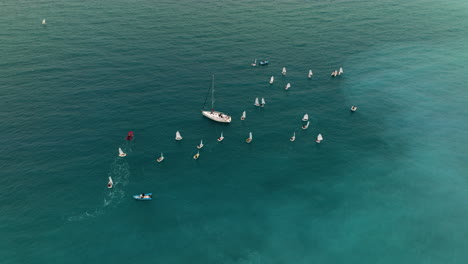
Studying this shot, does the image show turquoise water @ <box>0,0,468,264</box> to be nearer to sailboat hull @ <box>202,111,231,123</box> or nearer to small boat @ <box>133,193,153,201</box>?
small boat @ <box>133,193,153,201</box>

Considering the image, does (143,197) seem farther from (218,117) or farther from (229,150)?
(218,117)

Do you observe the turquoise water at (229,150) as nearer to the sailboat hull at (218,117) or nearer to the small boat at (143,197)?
the small boat at (143,197)

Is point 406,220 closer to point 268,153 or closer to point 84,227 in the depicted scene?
point 268,153

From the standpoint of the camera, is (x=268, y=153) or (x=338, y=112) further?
(x=338, y=112)

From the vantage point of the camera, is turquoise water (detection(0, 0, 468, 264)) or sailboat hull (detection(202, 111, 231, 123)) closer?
turquoise water (detection(0, 0, 468, 264))

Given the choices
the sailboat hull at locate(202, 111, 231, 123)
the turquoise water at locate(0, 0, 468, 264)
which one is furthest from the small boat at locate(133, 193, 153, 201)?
the sailboat hull at locate(202, 111, 231, 123)

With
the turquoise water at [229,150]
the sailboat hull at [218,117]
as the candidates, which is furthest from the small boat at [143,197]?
the sailboat hull at [218,117]

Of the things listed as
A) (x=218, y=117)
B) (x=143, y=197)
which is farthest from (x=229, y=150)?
(x=143, y=197)

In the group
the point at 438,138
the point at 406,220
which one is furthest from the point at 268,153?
the point at 438,138
